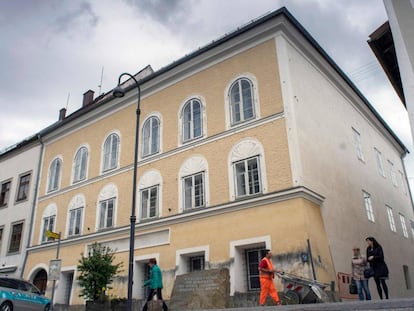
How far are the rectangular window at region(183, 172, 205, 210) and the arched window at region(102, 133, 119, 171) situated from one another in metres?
5.84

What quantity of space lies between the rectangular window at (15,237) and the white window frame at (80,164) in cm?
630

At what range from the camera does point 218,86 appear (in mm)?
19391

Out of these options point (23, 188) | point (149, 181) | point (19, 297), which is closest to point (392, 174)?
point (149, 181)

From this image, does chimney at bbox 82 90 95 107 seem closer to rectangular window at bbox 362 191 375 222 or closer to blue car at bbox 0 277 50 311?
blue car at bbox 0 277 50 311

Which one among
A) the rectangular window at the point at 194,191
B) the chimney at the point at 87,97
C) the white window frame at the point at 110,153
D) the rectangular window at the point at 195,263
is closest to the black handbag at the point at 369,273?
the rectangular window at the point at 195,263

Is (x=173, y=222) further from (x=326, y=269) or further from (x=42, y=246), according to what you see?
(x=42, y=246)

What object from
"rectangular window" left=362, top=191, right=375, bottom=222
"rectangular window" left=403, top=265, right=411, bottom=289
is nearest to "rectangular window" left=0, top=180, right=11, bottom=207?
"rectangular window" left=362, top=191, right=375, bottom=222

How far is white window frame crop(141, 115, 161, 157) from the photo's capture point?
21406 millimetres

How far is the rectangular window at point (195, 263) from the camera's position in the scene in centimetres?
1764

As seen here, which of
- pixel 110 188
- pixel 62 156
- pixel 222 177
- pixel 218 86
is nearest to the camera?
pixel 222 177

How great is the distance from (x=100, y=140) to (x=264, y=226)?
13232 millimetres

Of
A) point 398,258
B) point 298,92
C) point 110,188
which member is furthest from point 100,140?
point 398,258

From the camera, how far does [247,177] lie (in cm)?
1694

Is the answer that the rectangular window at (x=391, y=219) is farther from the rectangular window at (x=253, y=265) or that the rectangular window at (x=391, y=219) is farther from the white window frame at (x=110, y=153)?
the white window frame at (x=110, y=153)
